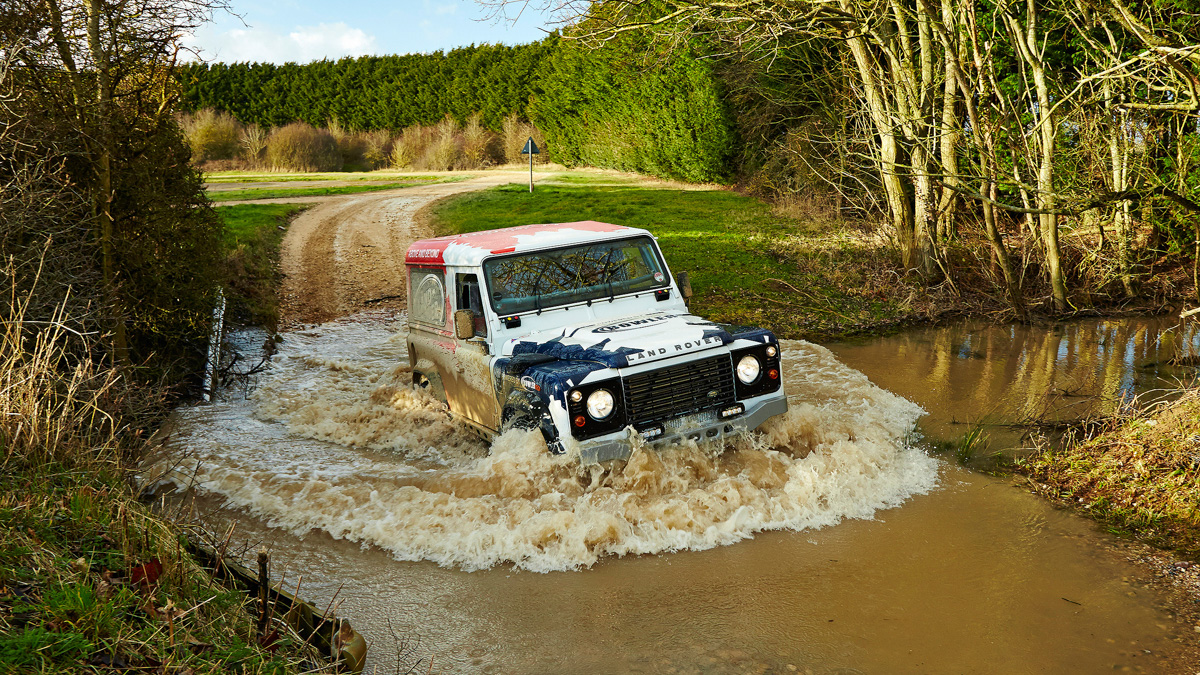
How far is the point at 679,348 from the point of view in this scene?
19.0 feet

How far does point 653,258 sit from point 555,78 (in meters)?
27.9

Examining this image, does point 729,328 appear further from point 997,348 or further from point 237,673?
point 997,348

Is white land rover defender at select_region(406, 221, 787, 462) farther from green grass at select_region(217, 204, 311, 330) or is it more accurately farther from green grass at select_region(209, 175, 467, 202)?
green grass at select_region(209, 175, 467, 202)

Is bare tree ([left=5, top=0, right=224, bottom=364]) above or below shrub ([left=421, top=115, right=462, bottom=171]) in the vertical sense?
below

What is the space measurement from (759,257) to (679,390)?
31.6 ft

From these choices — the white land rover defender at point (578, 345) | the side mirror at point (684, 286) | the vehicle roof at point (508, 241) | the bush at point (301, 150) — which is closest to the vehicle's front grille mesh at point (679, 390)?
the white land rover defender at point (578, 345)

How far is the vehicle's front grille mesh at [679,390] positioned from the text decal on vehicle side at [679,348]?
0.11 metres

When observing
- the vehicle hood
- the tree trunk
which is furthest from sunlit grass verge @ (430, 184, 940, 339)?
the tree trunk

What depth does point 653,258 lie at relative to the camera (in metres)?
7.22

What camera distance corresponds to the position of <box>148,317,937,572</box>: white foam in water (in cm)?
545

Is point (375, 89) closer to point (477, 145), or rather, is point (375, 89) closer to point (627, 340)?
point (477, 145)

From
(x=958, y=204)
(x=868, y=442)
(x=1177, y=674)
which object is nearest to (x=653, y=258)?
(x=868, y=442)

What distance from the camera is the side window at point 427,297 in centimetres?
725

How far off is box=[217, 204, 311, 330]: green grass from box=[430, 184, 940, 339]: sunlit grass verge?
12.6ft
